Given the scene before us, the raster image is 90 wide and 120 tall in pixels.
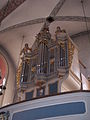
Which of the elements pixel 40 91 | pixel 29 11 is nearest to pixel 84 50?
pixel 29 11

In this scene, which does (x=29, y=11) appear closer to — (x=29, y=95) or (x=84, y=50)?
(x=84, y=50)

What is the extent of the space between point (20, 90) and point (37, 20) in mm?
3948

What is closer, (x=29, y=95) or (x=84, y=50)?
(x=29, y=95)

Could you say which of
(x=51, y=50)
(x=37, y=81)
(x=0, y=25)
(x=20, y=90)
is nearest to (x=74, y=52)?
(x=51, y=50)

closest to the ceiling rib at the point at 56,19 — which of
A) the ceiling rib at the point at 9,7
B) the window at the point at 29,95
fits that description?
the ceiling rib at the point at 9,7

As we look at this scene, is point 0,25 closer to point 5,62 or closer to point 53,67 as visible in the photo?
point 5,62

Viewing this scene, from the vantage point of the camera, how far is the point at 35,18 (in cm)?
1053

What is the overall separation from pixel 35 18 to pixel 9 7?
1.30 metres

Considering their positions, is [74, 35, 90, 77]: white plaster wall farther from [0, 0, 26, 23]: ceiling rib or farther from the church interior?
[0, 0, 26, 23]: ceiling rib

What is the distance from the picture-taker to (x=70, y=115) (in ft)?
16.6

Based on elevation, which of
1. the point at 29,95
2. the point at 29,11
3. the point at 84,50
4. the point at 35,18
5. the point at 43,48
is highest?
the point at 29,11

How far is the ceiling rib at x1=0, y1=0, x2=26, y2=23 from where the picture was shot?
9.79 meters

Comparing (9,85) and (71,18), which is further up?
(71,18)

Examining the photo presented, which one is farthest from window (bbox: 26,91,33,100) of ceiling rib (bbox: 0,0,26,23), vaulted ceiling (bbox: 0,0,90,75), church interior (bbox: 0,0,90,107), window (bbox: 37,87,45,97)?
ceiling rib (bbox: 0,0,26,23)
